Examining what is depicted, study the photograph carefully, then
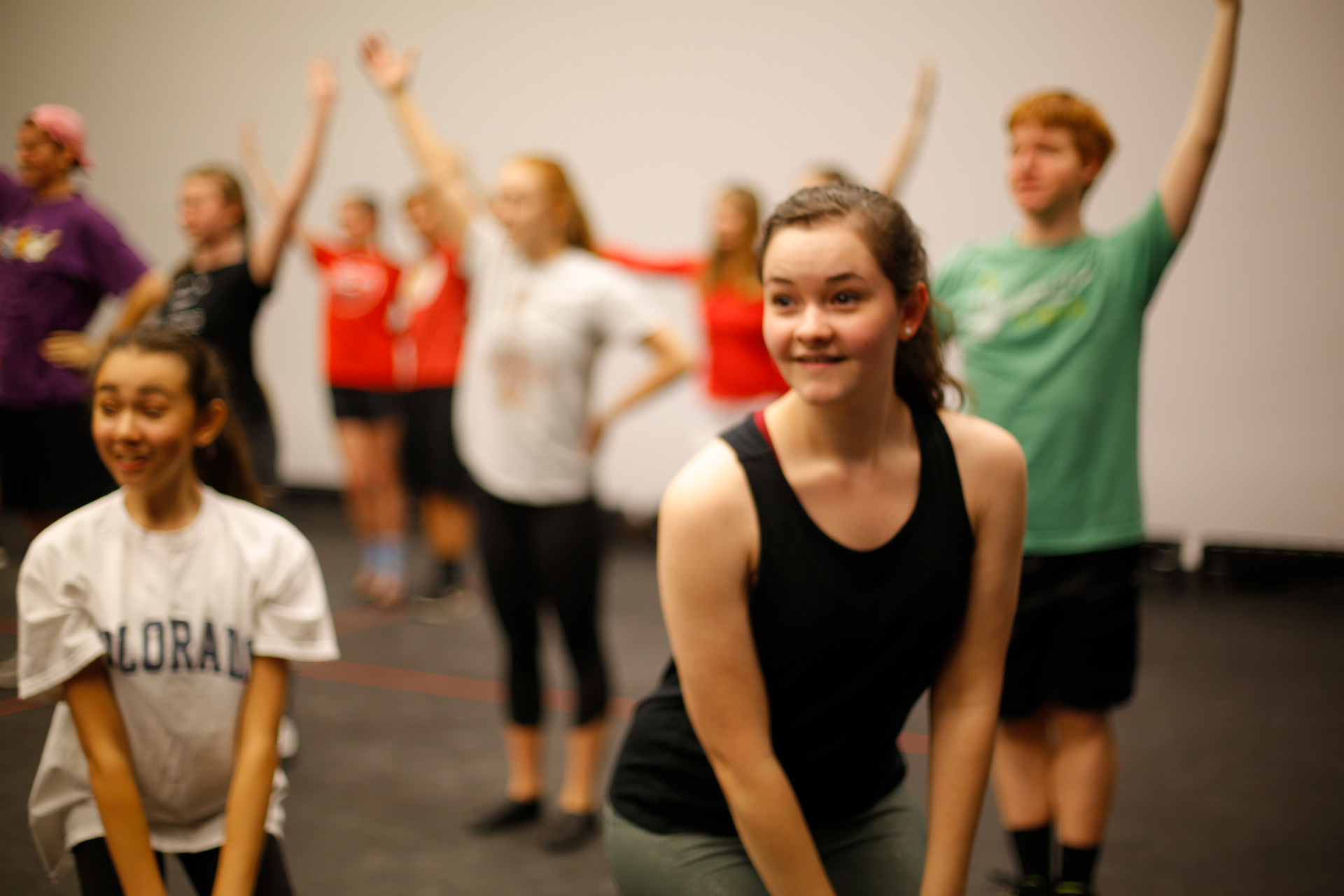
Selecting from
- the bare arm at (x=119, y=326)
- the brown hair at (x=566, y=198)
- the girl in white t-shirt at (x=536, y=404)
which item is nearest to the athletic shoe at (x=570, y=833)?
the girl in white t-shirt at (x=536, y=404)

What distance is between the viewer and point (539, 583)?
2291 millimetres

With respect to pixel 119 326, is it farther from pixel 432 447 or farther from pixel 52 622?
pixel 432 447

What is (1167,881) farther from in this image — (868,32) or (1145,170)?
(868,32)

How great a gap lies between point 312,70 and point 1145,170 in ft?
11.5

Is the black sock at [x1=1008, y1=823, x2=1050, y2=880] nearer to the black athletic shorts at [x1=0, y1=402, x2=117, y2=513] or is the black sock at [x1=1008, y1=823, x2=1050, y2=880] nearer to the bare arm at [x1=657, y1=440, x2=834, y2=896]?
the bare arm at [x1=657, y1=440, x2=834, y2=896]

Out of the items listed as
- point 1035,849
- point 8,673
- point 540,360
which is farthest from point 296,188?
point 1035,849

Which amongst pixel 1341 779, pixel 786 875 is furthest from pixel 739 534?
pixel 1341 779

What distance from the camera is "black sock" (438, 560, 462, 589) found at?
4.27 m

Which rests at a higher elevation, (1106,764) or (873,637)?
(873,637)

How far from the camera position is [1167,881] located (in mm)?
2066

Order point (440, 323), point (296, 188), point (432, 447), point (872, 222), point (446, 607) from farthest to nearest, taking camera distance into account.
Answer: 1. point (432, 447)
2. point (446, 607)
3. point (440, 323)
4. point (296, 188)
5. point (872, 222)

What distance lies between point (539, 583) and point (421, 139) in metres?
1.02

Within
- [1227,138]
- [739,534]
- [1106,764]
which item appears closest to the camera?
[739,534]

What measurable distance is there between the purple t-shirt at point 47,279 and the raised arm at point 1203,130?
2102mm
